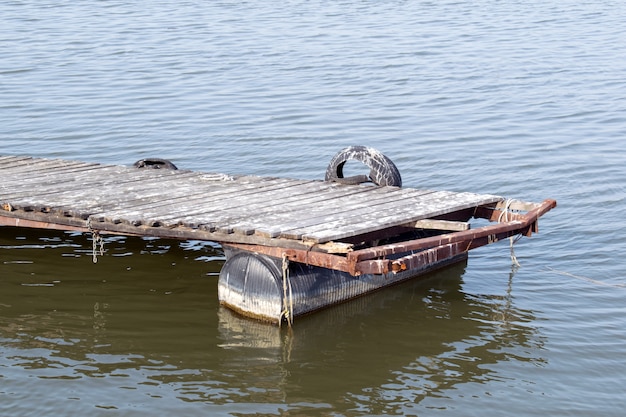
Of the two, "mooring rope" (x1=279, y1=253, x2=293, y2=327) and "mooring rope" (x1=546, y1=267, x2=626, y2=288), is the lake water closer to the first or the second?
"mooring rope" (x1=546, y1=267, x2=626, y2=288)

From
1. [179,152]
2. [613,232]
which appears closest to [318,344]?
[613,232]

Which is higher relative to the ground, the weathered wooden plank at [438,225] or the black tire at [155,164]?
the black tire at [155,164]

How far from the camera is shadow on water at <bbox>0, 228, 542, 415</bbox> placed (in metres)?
7.81

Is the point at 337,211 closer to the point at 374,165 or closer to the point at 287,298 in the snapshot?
the point at 287,298

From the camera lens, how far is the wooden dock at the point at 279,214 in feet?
28.0

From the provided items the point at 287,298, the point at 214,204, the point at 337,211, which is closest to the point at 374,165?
the point at 337,211

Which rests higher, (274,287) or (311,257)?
(311,257)

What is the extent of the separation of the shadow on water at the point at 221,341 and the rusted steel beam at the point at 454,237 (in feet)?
2.63

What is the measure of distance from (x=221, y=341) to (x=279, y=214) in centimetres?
132

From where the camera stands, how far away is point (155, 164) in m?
11.9

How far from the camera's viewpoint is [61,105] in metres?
19.5

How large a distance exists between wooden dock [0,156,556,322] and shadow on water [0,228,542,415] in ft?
2.28

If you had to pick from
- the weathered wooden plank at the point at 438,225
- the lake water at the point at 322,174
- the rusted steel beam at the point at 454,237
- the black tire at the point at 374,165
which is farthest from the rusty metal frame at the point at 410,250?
the black tire at the point at 374,165

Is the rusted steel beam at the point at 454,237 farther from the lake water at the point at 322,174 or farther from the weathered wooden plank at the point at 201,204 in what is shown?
the weathered wooden plank at the point at 201,204
